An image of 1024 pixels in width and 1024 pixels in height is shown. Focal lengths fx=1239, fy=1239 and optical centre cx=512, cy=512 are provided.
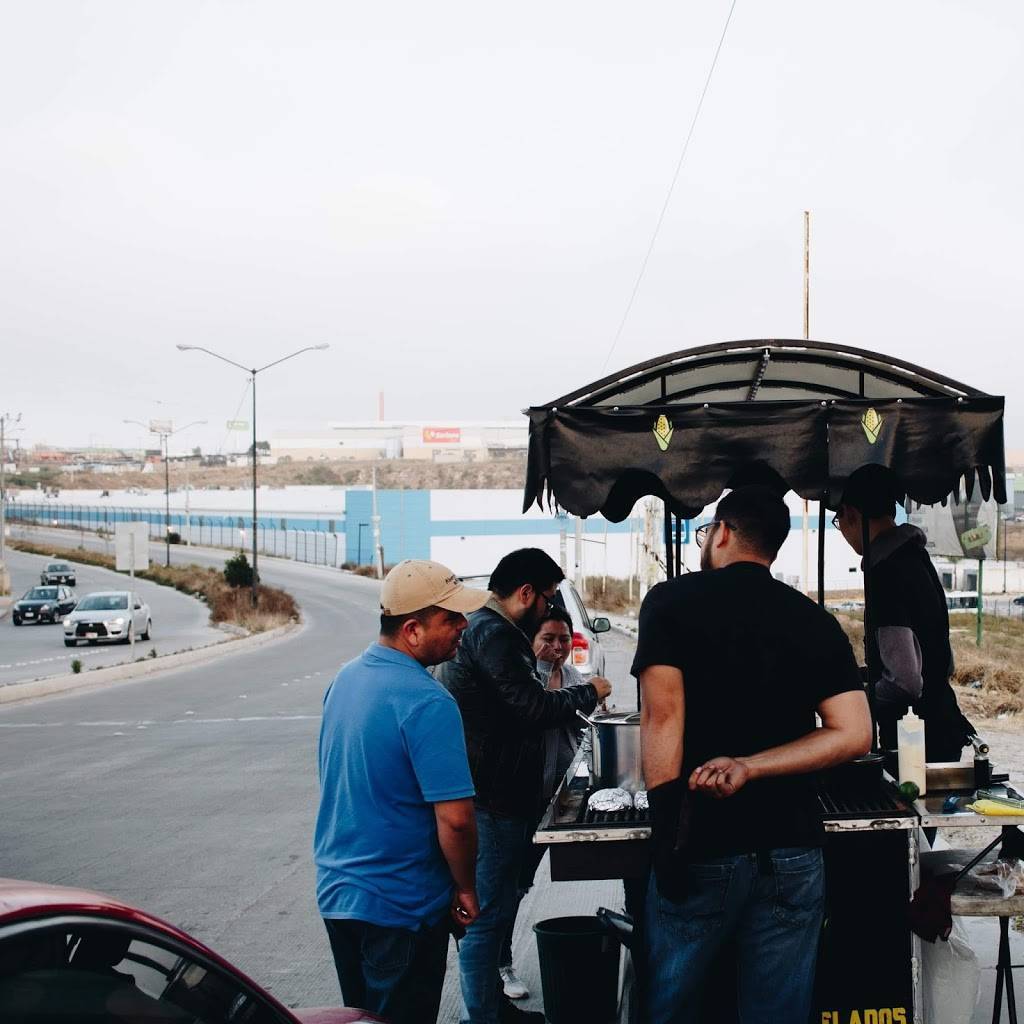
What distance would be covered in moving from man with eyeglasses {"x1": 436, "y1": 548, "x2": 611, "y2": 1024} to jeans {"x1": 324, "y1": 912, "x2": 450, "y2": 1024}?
1.23m

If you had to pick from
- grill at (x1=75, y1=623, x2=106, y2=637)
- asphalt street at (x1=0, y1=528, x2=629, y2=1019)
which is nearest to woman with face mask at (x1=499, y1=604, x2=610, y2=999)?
asphalt street at (x1=0, y1=528, x2=629, y2=1019)

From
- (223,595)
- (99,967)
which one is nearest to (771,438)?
(99,967)

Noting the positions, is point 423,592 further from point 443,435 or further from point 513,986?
point 443,435

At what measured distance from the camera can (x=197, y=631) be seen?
132ft

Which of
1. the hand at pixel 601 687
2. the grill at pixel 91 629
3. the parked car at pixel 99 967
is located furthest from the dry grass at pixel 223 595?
the parked car at pixel 99 967

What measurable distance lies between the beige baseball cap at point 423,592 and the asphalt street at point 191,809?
9.60 feet

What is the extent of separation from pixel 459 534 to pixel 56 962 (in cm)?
8322

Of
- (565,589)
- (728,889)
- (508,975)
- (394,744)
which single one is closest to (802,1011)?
(728,889)

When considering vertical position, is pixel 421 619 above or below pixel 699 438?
below

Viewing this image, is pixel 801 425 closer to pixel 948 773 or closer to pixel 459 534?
pixel 948 773

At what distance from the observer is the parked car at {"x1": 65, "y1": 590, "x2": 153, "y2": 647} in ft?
116

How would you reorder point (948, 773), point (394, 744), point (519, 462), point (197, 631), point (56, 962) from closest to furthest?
point (56, 962) < point (394, 744) < point (948, 773) < point (197, 631) < point (519, 462)

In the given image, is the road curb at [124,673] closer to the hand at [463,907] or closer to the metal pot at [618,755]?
the metal pot at [618,755]

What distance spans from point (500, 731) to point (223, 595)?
151 feet
